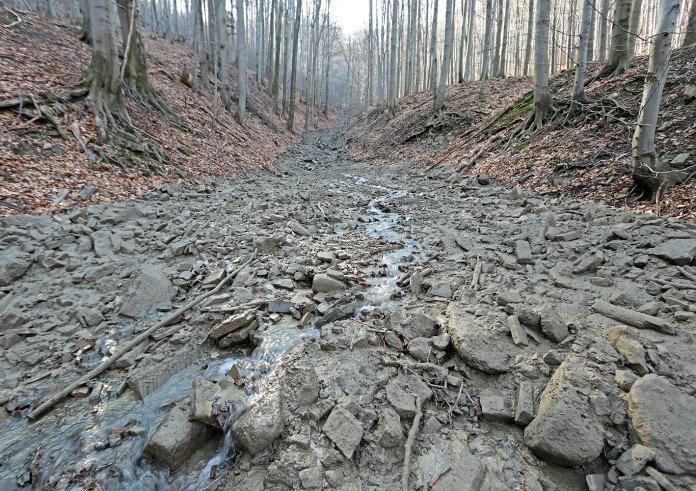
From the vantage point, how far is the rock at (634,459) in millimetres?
2205

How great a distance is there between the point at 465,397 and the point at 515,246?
2.96m

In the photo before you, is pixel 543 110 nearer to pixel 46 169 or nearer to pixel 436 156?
pixel 436 156

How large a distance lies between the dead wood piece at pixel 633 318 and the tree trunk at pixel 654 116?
2.94m

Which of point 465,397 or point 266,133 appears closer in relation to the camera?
point 465,397

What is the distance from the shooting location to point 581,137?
8094mm

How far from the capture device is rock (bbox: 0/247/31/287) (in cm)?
416

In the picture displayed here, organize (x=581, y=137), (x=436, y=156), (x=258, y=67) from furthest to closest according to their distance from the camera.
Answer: (x=258, y=67) < (x=436, y=156) < (x=581, y=137)

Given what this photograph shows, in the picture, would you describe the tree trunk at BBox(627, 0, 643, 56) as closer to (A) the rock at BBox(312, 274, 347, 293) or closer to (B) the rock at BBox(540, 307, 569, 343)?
(B) the rock at BBox(540, 307, 569, 343)

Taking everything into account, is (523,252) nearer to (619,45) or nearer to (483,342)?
(483,342)

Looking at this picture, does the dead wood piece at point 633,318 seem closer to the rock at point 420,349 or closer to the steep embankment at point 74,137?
the rock at point 420,349

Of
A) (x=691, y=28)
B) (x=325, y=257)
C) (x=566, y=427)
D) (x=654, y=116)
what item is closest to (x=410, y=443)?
(x=566, y=427)

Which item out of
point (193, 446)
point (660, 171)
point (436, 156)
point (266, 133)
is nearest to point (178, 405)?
point (193, 446)

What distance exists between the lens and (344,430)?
2.69m

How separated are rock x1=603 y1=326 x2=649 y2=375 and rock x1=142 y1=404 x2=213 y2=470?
353 cm
